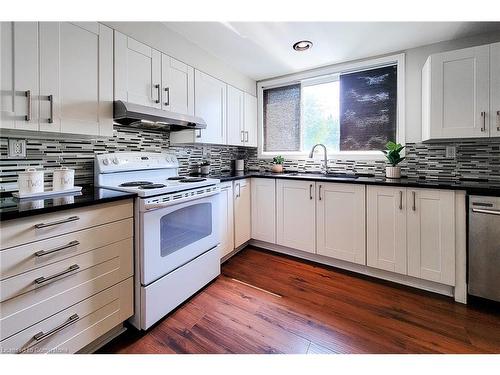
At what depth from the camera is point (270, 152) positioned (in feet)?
11.0

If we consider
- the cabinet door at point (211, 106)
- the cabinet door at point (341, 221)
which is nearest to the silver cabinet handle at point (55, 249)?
the cabinet door at point (211, 106)

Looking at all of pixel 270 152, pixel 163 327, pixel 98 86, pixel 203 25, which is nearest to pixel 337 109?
pixel 270 152

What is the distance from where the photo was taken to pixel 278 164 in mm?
3068

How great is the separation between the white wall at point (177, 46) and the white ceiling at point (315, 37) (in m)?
0.06

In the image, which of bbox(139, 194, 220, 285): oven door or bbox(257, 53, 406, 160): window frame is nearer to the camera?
bbox(139, 194, 220, 285): oven door

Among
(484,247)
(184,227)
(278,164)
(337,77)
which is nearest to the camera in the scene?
(484,247)

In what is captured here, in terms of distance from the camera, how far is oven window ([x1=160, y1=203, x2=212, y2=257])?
63.9 inches

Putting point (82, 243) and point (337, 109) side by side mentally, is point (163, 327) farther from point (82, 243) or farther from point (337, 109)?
point (337, 109)

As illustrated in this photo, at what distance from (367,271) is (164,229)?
189 centimetres

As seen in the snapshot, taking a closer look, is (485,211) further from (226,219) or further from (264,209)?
(226,219)

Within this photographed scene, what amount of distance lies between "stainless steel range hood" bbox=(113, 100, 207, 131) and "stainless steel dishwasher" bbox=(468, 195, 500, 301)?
227 cm

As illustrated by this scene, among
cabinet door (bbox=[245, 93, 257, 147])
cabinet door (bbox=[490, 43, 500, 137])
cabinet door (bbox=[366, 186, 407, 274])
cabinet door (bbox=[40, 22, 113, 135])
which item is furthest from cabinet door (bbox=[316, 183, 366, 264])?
cabinet door (bbox=[40, 22, 113, 135])

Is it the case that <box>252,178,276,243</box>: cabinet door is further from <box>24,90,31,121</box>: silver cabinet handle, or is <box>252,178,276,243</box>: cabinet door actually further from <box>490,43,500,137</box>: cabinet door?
<box>24,90,31,121</box>: silver cabinet handle

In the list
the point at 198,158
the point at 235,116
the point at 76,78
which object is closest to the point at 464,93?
the point at 235,116
